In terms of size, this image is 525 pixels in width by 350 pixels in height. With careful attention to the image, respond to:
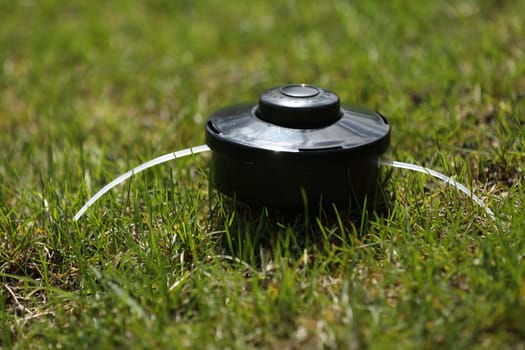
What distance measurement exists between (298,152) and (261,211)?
1.26 feet

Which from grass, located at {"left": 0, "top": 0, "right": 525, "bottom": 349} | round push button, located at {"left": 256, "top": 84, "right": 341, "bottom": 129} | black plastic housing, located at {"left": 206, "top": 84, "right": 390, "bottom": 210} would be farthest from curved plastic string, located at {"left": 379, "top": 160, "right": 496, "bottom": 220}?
round push button, located at {"left": 256, "top": 84, "right": 341, "bottom": 129}

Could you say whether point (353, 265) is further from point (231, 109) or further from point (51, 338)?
point (51, 338)

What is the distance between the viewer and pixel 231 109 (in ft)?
8.05

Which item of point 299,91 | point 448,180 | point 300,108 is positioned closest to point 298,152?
point 300,108

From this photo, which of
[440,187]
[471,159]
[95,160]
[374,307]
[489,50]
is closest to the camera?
[374,307]

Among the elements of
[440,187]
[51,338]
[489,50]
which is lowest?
[51,338]

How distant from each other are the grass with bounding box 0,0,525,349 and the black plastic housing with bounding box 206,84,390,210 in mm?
120

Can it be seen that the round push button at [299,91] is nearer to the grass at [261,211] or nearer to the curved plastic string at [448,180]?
the curved plastic string at [448,180]

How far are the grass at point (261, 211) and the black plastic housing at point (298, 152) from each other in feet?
0.39

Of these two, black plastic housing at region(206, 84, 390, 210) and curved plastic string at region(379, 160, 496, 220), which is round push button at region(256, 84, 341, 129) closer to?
black plastic housing at region(206, 84, 390, 210)

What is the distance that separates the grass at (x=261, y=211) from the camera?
6.12 feet

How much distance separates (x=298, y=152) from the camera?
208cm

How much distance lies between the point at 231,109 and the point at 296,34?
220 centimetres

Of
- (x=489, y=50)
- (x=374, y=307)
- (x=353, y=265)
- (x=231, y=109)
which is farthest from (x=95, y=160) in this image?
(x=489, y=50)
